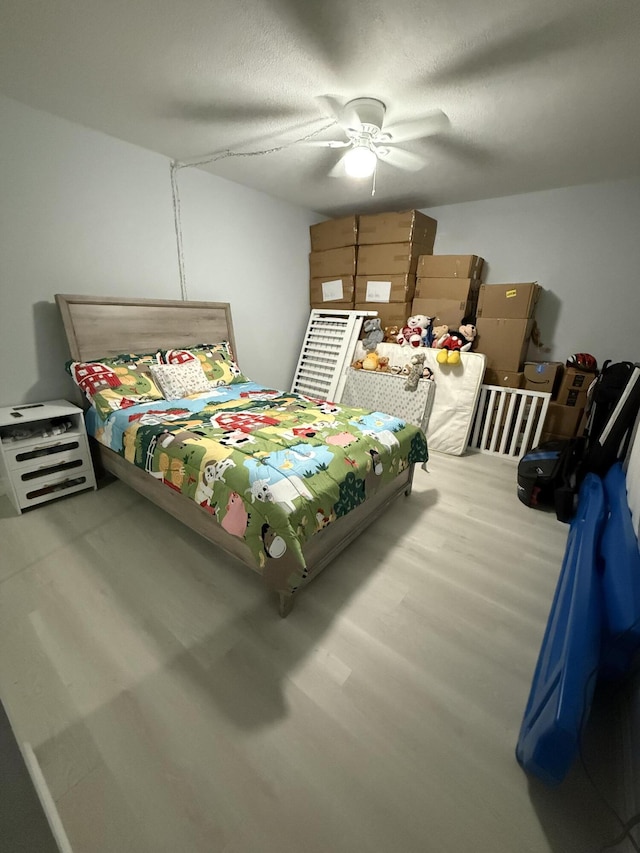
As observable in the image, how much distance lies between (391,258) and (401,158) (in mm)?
1087

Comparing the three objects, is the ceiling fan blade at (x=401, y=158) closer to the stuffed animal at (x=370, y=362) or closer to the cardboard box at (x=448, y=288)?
the cardboard box at (x=448, y=288)

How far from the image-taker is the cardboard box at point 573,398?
280cm

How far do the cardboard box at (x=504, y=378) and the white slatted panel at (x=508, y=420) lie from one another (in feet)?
0.17

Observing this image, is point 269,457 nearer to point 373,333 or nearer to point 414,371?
point 414,371

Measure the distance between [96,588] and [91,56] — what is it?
7.99 ft

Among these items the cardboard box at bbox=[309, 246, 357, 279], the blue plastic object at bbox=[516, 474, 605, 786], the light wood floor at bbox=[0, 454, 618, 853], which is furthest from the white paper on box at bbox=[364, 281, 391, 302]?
the blue plastic object at bbox=[516, 474, 605, 786]

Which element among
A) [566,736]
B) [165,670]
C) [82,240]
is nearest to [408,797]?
[566,736]

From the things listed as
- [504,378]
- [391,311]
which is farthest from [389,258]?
[504,378]

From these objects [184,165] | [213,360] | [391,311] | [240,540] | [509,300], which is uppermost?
[184,165]

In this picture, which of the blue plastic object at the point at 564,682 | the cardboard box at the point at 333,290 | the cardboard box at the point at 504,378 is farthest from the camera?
the cardboard box at the point at 333,290

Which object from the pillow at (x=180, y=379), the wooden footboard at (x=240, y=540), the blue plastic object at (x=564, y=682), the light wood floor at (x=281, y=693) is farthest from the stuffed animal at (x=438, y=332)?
the blue plastic object at (x=564, y=682)

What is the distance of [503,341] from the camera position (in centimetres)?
302

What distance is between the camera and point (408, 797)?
966mm

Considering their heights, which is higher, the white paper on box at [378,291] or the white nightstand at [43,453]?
the white paper on box at [378,291]
